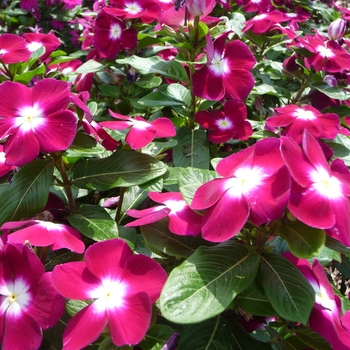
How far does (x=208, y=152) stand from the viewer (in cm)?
142

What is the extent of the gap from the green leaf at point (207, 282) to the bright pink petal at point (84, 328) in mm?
100

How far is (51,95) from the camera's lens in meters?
0.93

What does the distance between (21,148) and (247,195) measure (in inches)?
18.3

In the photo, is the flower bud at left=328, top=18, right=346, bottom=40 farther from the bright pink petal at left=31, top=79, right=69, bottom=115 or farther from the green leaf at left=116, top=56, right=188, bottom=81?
the bright pink petal at left=31, top=79, right=69, bottom=115

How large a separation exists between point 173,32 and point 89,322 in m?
0.95

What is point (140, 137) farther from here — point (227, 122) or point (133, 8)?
point (133, 8)

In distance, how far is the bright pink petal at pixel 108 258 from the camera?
75 cm

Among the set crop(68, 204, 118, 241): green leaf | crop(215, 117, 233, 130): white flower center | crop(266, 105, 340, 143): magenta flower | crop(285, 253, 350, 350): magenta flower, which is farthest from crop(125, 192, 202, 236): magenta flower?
crop(215, 117, 233, 130): white flower center

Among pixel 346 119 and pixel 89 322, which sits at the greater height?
pixel 89 322

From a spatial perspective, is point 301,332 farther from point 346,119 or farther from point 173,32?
point 346,119

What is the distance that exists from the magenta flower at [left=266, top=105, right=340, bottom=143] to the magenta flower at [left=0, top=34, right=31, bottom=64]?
29.7 inches

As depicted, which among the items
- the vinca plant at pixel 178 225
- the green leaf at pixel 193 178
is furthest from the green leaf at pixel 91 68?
the green leaf at pixel 193 178

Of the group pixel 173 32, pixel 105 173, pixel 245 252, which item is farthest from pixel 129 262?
pixel 173 32

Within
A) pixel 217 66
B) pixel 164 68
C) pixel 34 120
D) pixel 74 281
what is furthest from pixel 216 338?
pixel 164 68
